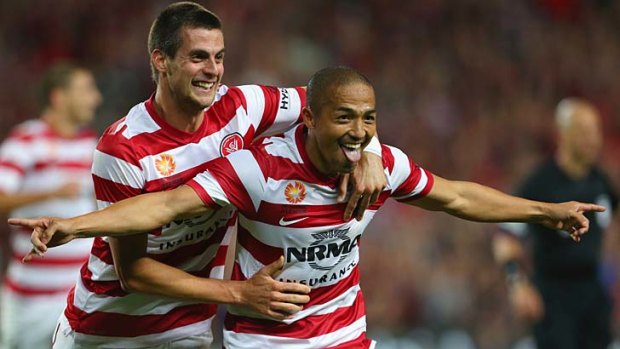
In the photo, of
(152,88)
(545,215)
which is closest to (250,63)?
(152,88)

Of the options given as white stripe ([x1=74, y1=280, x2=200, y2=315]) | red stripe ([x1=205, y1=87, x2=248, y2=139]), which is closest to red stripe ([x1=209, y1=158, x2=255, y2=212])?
red stripe ([x1=205, y1=87, x2=248, y2=139])

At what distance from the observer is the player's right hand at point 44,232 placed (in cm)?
338

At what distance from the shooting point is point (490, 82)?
11.3 meters

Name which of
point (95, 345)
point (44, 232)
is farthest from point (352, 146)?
point (95, 345)

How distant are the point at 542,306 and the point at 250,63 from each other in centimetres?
499

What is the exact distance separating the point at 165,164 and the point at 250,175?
1.20ft

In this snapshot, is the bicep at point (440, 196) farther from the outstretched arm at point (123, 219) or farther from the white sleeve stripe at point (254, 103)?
the outstretched arm at point (123, 219)

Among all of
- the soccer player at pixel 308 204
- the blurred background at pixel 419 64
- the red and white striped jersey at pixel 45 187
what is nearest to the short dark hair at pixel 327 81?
the soccer player at pixel 308 204

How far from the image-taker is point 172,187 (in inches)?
161

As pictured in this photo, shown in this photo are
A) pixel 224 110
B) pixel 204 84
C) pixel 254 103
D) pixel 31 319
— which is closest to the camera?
pixel 204 84

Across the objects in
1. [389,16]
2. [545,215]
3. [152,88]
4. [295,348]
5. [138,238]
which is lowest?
[295,348]

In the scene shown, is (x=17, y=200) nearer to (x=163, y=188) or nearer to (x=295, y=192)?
(x=163, y=188)

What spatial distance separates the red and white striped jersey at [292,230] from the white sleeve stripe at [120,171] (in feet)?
0.82

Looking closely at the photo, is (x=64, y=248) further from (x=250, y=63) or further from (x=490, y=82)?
(x=490, y=82)
